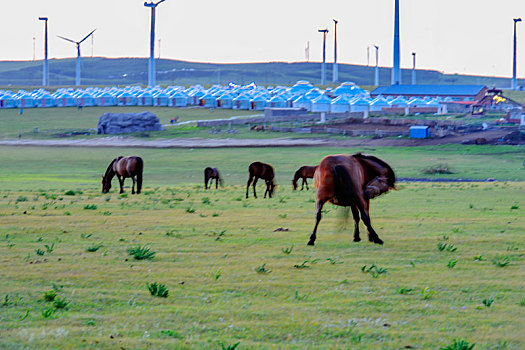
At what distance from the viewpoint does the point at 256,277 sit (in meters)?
11.8

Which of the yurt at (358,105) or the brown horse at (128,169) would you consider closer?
the brown horse at (128,169)

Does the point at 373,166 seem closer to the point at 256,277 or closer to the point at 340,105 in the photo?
the point at 256,277

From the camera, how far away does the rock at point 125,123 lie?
9375 cm

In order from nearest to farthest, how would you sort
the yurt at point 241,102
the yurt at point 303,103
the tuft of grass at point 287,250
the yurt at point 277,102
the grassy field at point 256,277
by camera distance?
1. the grassy field at point 256,277
2. the tuft of grass at point 287,250
3. the yurt at point 303,103
4. the yurt at point 277,102
5. the yurt at point 241,102

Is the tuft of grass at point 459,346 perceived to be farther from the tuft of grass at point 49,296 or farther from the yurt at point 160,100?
the yurt at point 160,100

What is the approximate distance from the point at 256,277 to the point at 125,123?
85052mm

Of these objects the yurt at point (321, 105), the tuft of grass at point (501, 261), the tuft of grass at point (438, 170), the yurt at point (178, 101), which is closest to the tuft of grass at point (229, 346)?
the tuft of grass at point (501, 261)

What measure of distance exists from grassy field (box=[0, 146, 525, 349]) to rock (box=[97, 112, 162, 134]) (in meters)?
70.4

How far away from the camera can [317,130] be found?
89375 millimetres

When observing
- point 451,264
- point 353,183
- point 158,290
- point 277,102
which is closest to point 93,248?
point 158,290

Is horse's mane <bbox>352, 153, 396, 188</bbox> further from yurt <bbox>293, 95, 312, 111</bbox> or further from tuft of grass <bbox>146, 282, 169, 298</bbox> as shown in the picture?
yurt <bbox>293, 95, 312, 111</bbox>

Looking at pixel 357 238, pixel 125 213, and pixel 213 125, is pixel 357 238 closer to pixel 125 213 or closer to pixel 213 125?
pixel 125 213

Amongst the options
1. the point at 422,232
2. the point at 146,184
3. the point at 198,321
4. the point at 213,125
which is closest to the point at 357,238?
the point at 422,232

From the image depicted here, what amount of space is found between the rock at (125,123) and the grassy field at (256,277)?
70413 millimetres
